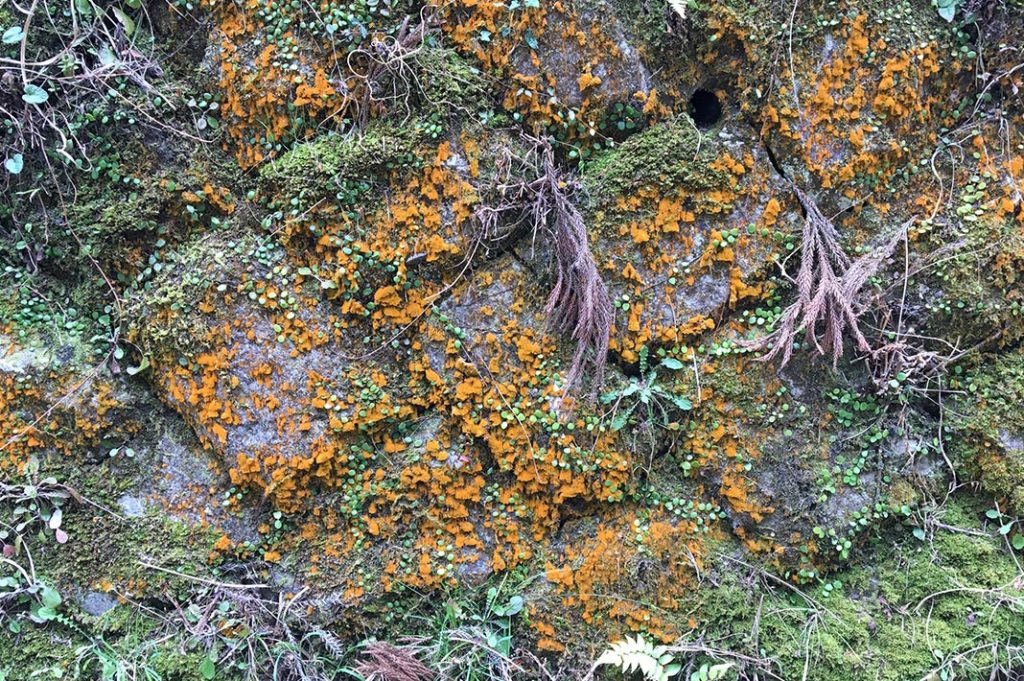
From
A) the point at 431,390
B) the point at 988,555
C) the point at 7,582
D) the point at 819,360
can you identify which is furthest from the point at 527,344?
the point at 7,582

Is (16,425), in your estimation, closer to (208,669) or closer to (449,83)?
(208,669)

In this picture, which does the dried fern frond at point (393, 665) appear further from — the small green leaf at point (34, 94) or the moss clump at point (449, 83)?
the small green leaf at point (34, 94)

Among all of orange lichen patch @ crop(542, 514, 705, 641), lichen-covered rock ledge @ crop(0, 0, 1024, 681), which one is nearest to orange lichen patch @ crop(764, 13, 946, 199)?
lichen-covered rock ledge @ crop(0, 0, 1024, 681)

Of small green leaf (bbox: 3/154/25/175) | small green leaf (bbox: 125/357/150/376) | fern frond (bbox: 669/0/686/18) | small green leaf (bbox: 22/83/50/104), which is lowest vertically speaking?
small green leaf (bbox: 125/357/150/376)

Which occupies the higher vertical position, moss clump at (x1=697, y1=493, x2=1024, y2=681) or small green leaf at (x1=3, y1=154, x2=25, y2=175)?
small green leaf at (x1=3, y1=154, x2=25, y2=175)

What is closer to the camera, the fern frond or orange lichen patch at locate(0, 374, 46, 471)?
the fern frond

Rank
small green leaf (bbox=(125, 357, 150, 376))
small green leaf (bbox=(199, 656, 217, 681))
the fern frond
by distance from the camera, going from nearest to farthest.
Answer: the fern frond
small green leaf (bbox=(199, 656, 217, 681))
small green leaf (bbox=(125, 357, 150, 376))

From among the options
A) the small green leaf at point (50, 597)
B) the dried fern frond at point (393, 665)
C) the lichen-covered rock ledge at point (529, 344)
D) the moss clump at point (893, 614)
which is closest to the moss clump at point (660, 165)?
the lichen-covered rock ledge at point (529, 344)

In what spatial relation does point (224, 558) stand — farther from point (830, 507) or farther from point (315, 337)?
point (830, 507)

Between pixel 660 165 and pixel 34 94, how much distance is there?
3162 mm

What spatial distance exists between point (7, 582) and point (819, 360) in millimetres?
4176

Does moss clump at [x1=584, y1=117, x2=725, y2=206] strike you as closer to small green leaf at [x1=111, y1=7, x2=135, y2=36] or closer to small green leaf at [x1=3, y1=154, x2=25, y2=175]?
small green leaf at [x1=111, y1=7, x2=135, y2=36]

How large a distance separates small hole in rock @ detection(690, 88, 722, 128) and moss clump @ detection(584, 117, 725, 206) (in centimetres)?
19

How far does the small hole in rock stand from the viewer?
11.8ft
